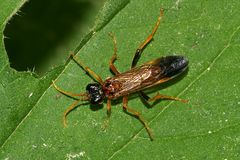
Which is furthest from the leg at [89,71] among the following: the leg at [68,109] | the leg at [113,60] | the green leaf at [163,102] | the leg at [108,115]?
the leg at [68,109]

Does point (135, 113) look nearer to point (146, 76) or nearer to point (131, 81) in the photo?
point (131, 81)

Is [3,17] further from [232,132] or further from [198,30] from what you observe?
[232,132]

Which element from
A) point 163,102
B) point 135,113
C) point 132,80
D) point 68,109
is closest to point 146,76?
point 132,80

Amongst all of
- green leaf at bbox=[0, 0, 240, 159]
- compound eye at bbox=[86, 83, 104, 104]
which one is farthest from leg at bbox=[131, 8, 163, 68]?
compound eye at bbox=[86, 83, 104, 104]

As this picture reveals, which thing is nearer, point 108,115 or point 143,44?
point 143,44

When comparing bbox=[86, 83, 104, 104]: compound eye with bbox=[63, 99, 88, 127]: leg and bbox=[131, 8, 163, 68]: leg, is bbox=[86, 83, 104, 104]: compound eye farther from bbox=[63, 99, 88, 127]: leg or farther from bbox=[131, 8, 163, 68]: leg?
bbox=[131, 8, 163, 68]: leg

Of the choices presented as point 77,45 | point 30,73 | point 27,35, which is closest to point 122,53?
point 77,45

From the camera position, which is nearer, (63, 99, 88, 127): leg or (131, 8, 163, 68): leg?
(131, 8, 163, 68): leg
